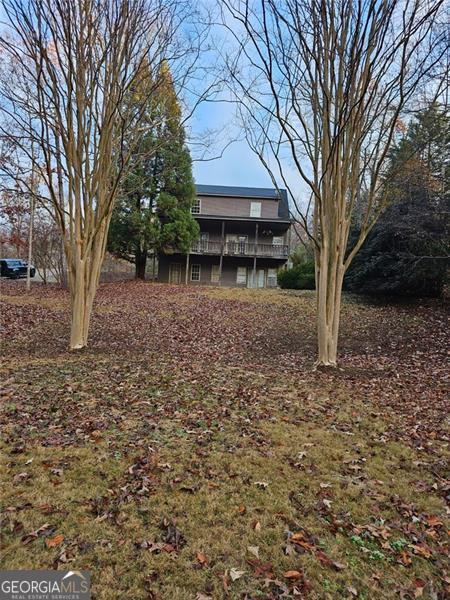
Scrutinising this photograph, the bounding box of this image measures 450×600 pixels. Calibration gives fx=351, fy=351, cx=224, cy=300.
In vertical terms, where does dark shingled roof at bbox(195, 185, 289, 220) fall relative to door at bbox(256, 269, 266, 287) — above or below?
above

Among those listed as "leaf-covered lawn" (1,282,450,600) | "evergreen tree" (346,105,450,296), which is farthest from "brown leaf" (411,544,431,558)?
"evergreen tree" (346,105,450,296)

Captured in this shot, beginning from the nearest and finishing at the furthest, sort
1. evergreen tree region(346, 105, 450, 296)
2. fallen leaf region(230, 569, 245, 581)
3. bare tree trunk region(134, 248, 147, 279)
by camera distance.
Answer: fallen leaf region(230, 569, 245, 581), evergreen tree region(346, 105, 450, 296), bare tree trunk region(134, 248, 147, 279)

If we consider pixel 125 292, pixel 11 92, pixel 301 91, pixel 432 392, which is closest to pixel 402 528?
pixel 432 392

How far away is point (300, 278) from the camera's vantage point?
20125 millimetres

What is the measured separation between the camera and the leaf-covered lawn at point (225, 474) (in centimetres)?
209

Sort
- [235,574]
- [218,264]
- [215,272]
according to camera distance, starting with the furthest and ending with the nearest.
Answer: [215,272]
[218,264]
[235,574]

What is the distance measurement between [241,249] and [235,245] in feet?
1.70

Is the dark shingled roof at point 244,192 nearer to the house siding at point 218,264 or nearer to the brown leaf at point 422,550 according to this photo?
the house siding at point 218,264

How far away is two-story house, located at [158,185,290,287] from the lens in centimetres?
2477

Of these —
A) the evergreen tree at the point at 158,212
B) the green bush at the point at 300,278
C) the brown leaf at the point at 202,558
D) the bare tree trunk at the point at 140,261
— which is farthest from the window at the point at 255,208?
the brown leaf at the point at 202,558

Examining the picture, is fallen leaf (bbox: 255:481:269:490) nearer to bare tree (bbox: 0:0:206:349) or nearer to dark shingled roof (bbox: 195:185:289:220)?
bare tree (bbox: 0:0:206:349)

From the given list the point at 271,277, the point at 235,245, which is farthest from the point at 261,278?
the point at 235,245

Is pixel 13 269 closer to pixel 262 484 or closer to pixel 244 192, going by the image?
pixel 244 192

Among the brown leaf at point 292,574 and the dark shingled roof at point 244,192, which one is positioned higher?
the dark shingled roof at point 244,192
